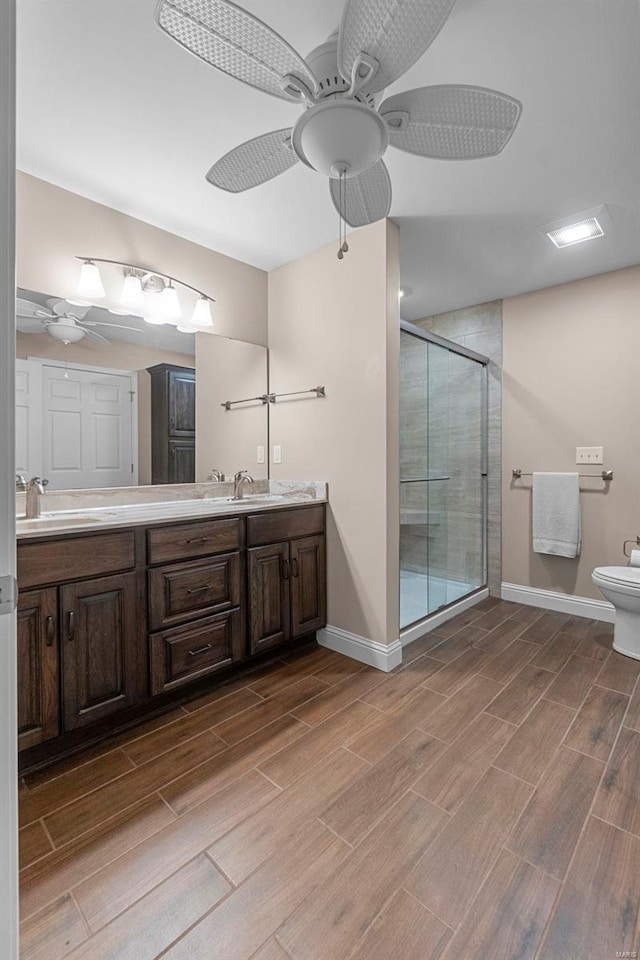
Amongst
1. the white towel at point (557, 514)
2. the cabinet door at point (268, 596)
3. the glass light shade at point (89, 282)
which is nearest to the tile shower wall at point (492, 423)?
the white towel at point (557, 514)

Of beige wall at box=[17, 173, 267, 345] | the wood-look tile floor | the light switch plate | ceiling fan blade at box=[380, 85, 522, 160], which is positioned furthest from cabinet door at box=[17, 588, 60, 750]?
the light switch plate

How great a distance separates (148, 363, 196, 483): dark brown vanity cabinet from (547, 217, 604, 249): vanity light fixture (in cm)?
227

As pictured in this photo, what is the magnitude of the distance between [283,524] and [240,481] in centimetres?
55

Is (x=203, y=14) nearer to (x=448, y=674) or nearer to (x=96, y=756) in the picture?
(x=96, y=756)

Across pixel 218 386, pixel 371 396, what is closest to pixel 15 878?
pixel 371 396

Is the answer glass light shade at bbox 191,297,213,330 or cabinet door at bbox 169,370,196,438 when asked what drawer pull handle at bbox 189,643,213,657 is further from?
glass light shade at bbox 191,297,213,330

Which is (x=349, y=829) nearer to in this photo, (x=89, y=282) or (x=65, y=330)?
(x=65, y=330)

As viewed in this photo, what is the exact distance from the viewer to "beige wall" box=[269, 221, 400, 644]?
2.42 m

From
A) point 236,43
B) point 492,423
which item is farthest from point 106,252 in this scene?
point 492,423

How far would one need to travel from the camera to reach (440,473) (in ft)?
10.6

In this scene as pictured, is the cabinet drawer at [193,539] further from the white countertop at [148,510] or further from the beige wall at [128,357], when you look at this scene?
the beige wall at [128,357]

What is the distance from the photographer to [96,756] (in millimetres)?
1733

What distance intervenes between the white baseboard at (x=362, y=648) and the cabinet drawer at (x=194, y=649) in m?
0.63

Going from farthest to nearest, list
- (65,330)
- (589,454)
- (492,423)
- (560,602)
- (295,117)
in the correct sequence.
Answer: (492,423)
(560,602)
(589,454)
(65,330)
(295,117)
